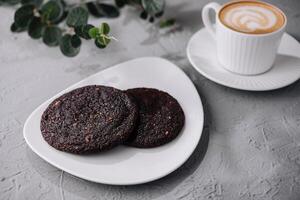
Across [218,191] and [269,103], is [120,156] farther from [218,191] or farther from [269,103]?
[269,103]

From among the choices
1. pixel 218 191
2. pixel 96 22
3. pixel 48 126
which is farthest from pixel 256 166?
pixel 96 22

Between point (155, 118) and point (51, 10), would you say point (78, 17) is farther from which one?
point (155, 118)

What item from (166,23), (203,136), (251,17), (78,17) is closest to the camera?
(203,136)

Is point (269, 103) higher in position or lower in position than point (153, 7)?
lower

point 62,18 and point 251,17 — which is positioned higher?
point 251,17

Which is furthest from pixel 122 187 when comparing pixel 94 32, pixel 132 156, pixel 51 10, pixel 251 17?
pixel 51 10

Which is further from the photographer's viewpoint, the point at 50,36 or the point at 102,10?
the point at 102,10

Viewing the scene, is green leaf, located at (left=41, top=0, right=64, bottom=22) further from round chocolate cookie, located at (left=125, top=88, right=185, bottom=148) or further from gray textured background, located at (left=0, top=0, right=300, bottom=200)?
round chocolate cookie, located at (left=125, top=88, right=185, bottom=148)
